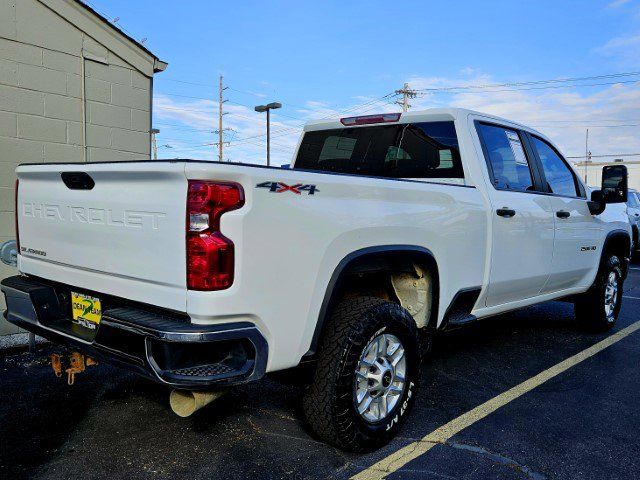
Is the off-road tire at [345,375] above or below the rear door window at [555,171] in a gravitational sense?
→ below

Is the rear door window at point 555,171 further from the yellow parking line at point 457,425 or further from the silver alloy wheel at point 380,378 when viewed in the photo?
the silver alloy wheel at point 380,378

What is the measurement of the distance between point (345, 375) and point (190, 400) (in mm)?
767

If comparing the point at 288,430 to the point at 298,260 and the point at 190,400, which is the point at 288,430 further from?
the point at 298,260

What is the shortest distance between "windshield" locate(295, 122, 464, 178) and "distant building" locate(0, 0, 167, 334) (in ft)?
8.56

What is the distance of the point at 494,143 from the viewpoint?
13.5ft

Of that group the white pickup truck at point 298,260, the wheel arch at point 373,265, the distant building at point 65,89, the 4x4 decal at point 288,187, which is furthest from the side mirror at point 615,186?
the distant building at point 65,89

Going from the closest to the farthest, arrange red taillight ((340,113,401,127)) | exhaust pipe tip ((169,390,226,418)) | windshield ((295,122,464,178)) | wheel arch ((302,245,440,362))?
exhaust pipe tip ((169,390,226,418))
wheel arch ((302,245,440,362))
windshield ((295,122,464,178))
red taillight ((340,113,401,127))

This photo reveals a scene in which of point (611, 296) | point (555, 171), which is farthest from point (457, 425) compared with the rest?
point (611, 296)

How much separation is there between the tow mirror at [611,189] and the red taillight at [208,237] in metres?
4.16

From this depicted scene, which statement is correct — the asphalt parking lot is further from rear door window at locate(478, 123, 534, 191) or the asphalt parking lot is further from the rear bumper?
rear door window at locate(478, 123, 534, 191)

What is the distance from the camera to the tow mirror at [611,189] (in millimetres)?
5074

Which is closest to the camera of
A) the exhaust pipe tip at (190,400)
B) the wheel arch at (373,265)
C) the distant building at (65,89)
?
the exhaust pipe tip at (190,400)

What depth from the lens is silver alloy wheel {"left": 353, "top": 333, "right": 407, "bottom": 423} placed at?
9.50 feet

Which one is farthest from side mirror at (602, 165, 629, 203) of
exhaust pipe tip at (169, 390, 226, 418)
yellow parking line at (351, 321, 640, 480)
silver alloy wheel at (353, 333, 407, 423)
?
exhaust pipe tip at (169, 390, 226, 418)
